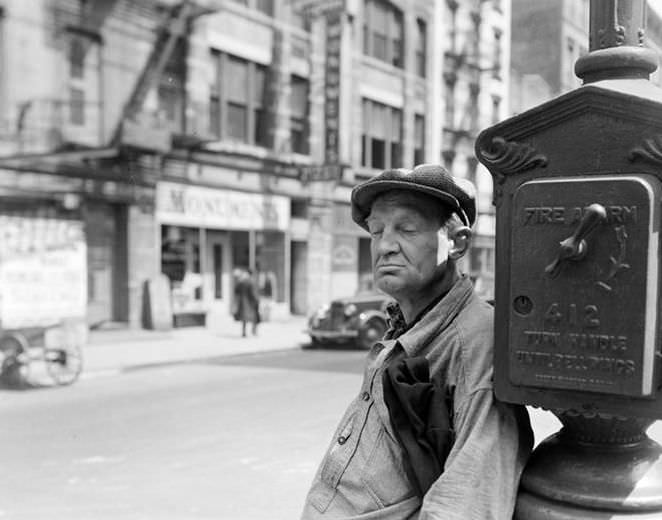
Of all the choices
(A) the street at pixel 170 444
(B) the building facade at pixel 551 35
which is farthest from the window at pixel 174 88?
(B) the building facade at pixel 551 35

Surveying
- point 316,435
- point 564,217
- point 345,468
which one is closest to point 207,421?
point 316,435

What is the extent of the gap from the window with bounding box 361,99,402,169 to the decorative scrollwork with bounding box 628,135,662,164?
2369 centimetres

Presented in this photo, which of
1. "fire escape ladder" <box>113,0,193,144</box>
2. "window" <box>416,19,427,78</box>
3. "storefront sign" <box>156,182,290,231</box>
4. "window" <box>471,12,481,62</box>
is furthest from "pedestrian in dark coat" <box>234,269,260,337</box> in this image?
"window" <box>471,12,481,62</box>

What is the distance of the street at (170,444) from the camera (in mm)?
5445

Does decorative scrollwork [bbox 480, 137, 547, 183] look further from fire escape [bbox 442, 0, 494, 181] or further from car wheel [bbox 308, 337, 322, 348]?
fire escape [bbox 442, 0, 494, 181]

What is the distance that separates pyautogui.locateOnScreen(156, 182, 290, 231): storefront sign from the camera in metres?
17.6

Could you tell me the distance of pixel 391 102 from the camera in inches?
1021

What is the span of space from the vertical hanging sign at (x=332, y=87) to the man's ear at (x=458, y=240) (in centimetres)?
1993

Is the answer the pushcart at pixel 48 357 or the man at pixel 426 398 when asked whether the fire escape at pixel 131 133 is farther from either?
the man at pixel 426 398

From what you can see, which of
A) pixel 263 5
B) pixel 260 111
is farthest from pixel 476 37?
pixel 260 111

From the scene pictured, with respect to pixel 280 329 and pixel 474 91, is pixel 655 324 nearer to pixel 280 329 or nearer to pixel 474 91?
pixel 280 329

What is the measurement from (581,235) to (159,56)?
17.0 meters

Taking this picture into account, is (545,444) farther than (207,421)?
No

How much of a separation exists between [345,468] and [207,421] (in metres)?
6.40
